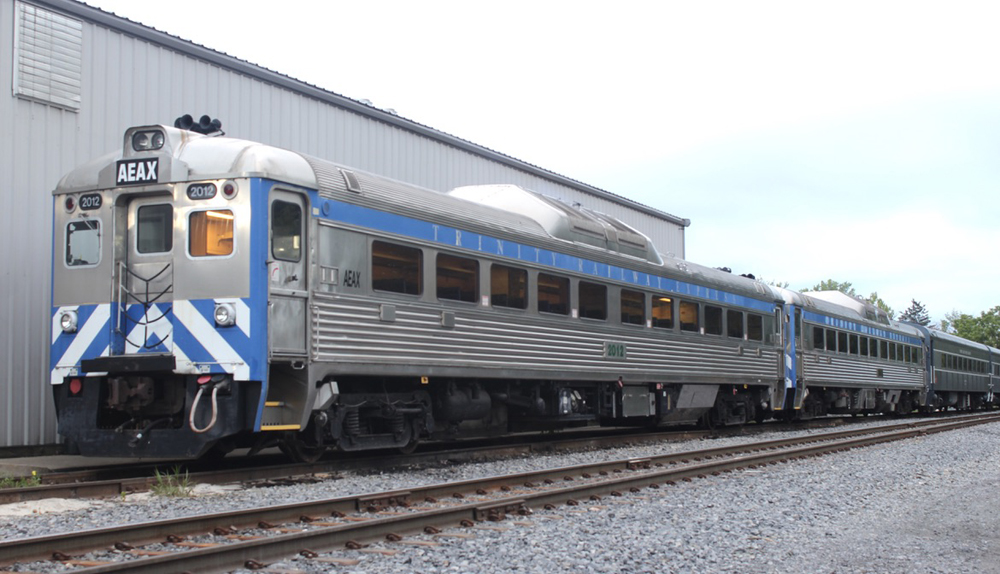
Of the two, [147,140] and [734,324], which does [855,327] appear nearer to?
[734,324]

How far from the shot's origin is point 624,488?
982 cm

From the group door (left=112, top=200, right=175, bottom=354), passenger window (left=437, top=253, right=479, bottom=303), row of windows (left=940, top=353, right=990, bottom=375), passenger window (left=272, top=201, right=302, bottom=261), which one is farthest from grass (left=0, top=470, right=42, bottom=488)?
row of windows (left=940, top=353, right=990, bottom=375)

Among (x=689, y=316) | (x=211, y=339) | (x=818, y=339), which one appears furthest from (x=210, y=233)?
(x=818, y=339)

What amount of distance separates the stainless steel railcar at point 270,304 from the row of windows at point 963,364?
Result: 29.0 m

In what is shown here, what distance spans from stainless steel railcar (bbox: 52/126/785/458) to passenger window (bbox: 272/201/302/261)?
0.02 metres

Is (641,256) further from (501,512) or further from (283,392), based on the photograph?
(501,512)

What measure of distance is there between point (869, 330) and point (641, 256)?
14.6 meters

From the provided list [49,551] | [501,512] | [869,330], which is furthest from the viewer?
[869,330]

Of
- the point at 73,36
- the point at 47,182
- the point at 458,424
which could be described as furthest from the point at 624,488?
the point at 73,36

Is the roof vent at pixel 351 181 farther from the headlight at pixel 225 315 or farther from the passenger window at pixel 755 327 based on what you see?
the passenger window at pixel 755 327

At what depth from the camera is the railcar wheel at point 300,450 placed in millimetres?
10523

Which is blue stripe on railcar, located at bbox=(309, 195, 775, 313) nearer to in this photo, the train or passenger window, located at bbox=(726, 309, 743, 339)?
the train

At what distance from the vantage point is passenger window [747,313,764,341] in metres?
20.8

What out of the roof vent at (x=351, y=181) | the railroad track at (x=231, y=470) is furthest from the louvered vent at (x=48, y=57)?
the railroad track at (x=231, y=470)
